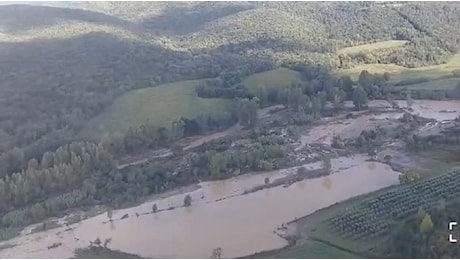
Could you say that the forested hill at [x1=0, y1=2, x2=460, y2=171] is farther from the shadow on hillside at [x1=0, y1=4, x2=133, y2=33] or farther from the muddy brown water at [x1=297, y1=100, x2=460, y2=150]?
the muddy brown water at [x1=297, y1=100, x2=460, y2=150]

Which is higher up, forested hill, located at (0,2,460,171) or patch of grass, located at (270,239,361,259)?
forested hill, located at (0,2,460,171)

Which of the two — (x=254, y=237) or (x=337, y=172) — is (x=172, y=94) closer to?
(x=337, y=172)

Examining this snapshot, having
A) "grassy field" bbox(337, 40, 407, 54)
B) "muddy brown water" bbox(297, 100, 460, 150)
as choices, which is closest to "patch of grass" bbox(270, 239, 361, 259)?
"muddy brown water" bbox(297, 100, 460, 150)

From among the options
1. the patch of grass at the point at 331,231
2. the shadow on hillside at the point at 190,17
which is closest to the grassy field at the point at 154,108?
the patch of grass at the point at 331,231

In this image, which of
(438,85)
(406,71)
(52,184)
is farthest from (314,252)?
(406,71)

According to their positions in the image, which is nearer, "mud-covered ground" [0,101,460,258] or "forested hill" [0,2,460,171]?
"mud-covered ground" [0,101,460,258]

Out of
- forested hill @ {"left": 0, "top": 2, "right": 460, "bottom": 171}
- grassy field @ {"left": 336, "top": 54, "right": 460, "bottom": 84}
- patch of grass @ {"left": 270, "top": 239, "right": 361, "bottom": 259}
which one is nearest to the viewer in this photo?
patch of grass @ {"left": 270, "top": 239, "right": 361, "bottom": 259}

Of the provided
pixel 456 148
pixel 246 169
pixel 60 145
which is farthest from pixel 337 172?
pixel 60 145

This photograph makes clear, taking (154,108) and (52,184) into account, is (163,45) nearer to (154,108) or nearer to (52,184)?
(154,108)

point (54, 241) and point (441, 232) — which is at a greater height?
point (441, 232)
